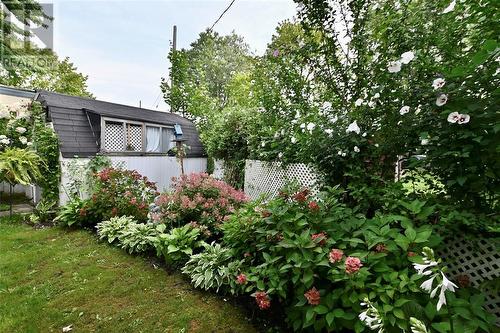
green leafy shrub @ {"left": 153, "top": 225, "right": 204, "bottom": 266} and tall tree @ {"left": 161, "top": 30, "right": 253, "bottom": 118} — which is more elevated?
tall tree @ {"left": 161, "top": 30, "right": 253, "bottom": 118}

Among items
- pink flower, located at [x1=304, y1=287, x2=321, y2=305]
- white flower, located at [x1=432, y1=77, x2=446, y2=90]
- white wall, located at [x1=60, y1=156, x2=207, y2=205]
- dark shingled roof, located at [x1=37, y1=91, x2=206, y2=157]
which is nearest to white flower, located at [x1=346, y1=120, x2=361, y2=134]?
white flower, located at [x1=432, y1=77, x2=446, y2=90]

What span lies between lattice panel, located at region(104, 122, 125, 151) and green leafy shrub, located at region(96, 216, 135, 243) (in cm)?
313

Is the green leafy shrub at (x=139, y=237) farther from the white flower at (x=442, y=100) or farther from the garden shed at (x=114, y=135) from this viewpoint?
the white flower at (x=442, y=100)

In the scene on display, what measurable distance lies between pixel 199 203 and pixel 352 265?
8.76 ft

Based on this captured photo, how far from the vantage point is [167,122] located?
8922 millimetres

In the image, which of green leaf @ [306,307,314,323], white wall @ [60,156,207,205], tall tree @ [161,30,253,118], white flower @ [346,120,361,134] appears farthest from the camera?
tall tree @ [161,30,253,118]

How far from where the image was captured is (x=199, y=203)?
12.6 feet

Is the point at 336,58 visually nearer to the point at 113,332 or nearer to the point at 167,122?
the point at 113,332

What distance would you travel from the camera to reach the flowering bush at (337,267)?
1.51 meters

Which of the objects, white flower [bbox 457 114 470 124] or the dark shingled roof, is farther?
the dark shingled roof

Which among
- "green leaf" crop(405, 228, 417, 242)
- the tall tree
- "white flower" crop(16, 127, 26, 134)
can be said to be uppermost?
the tall tree

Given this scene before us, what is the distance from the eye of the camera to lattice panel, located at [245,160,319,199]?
477 cm

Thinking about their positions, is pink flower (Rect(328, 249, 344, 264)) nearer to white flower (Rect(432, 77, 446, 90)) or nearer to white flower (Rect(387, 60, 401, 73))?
white flower (Rect(432, 77, 446, 90))

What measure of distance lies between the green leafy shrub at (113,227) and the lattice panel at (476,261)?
4185 millimetres
